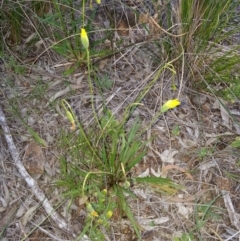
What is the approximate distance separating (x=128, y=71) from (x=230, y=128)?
0.48 m

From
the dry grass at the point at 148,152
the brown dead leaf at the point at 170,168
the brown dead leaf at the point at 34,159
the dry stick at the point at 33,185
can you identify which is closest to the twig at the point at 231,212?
the dry grass at the point at 148,152

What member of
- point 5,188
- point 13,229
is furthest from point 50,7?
point 13,229

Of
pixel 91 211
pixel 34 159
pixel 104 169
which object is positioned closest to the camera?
pixel 91 211

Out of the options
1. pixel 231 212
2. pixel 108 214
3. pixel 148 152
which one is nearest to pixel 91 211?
pixel 108 214

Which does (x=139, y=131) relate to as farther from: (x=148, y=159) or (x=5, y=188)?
(x=5, y=188)

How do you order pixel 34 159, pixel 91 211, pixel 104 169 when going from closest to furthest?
pixel 91 211
pixel 104 169
pixel 34 159

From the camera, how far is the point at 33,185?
153 cm

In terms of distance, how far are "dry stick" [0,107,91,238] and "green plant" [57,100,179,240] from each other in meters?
0.07

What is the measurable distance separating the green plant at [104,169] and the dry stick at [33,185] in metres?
0.07

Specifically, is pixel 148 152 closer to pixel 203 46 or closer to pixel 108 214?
pixel 108 214

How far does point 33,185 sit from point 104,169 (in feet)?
0.83

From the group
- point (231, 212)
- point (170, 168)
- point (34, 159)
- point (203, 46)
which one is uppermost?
point (203, 46)

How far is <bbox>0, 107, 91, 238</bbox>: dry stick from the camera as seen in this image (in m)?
1.48

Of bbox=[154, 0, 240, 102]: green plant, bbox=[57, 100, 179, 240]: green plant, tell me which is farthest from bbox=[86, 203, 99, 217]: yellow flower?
bbox=[154, 0, 240, 102]: green plant
